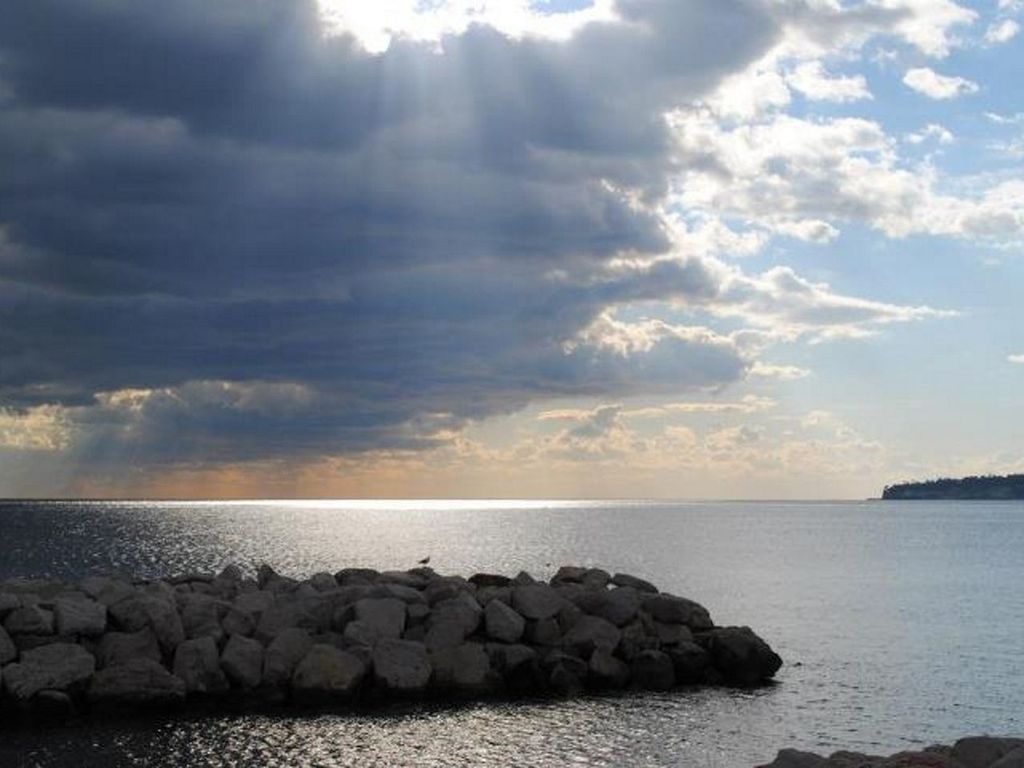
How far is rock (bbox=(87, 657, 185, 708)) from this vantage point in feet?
96.9

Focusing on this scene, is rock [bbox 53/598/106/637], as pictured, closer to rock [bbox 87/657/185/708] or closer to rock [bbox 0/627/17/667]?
rock [bbox 0/627/17/667]

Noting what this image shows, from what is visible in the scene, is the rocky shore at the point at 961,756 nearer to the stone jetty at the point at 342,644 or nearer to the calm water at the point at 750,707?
the calm water at the point at 750,707

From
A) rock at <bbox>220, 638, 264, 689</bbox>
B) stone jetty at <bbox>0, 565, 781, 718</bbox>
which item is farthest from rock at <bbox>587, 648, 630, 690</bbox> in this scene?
rock at <bbox>220, 638, 264, 689</bbox>

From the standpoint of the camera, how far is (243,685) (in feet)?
101

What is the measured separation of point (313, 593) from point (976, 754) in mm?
22109

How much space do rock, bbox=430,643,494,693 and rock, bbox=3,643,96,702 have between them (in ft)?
30.0

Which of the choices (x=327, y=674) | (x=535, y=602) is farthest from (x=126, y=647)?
(x=535, y=602)

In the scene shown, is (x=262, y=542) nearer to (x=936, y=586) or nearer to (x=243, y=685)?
(x=936, y=586)

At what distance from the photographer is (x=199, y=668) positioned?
101 ft

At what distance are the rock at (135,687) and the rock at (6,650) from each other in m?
2.28

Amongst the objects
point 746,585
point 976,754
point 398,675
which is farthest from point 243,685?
point 746,585

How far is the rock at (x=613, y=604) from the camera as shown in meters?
36.4

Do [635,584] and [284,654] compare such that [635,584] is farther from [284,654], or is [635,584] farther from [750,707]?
[284,654]

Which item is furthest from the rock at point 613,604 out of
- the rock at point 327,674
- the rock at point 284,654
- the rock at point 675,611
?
the rock at point 284,654
